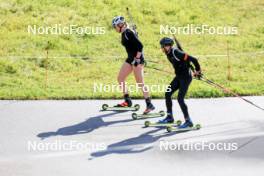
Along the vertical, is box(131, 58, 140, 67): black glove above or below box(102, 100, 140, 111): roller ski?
above

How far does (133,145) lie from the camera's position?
13289mm

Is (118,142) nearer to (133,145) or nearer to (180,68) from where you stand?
(133,145)

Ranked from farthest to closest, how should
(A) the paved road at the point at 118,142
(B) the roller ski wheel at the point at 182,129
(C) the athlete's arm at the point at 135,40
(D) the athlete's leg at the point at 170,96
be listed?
(C) the athlete's arm at the point at 135,40 → (D) the athlete's leg at the point at 170,96 → (B) the roller ski wheel at the point at 182,129 → (A) the paved road at the point at 118,142

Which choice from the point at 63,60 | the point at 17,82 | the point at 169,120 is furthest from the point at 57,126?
the point at 63,60

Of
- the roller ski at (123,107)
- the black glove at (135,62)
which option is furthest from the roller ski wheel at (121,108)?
the black glove at (135,62)

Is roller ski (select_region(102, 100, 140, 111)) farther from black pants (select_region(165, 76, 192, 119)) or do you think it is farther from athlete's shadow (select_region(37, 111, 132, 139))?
black pants (select_region(165, 76, 192, 119))

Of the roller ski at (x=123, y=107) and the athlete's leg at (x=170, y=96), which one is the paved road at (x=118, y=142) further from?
the athlete's leg at (x=170, y=96)

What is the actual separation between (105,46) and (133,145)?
11.8 metres

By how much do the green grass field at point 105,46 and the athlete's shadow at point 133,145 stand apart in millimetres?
3999

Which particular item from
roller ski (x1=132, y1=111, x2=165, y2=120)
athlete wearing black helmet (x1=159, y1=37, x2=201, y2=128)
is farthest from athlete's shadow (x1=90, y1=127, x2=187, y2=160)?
roller ski (x1=132, y1=111, x2=165, y2=120)

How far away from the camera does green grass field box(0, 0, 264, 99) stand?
19.5 metres

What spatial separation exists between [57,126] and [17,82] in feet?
17.4

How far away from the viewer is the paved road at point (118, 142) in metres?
11.7

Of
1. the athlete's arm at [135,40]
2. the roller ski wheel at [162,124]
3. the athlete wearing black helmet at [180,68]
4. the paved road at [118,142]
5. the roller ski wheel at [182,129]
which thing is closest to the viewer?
the paved road at [118,142]
